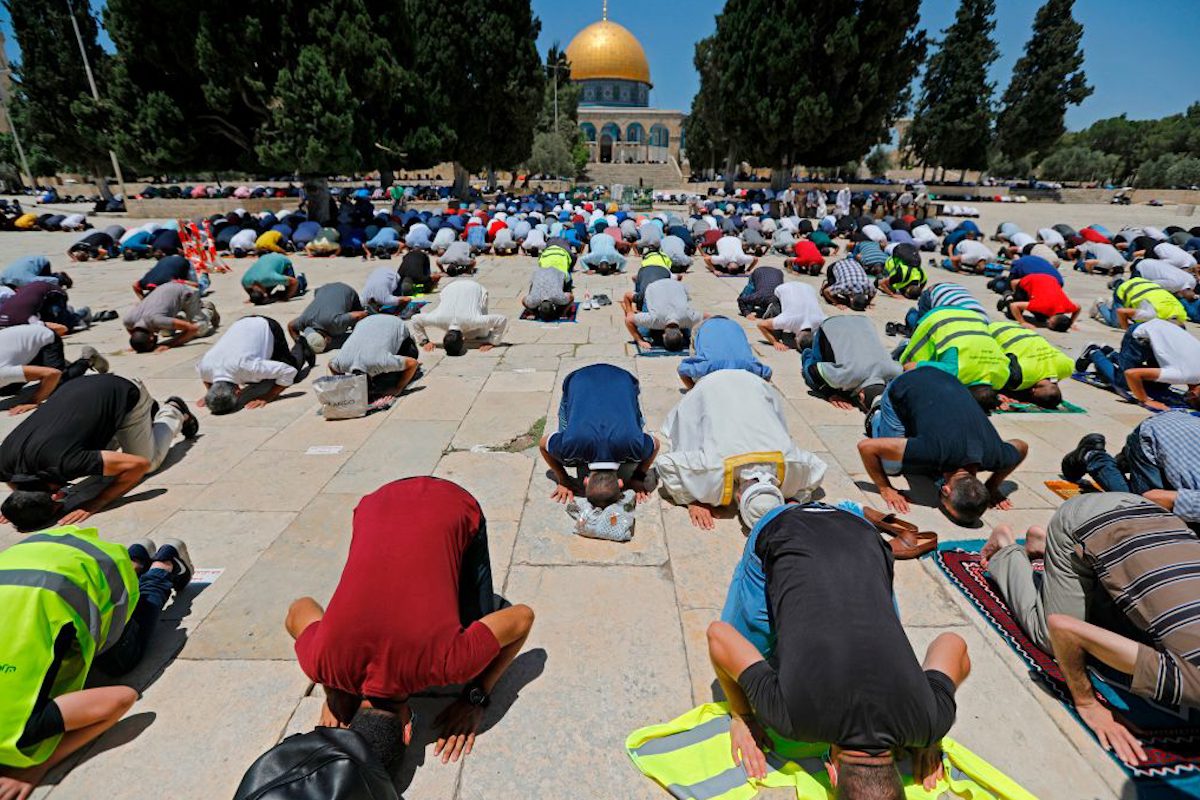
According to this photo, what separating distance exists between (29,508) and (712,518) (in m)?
4.46

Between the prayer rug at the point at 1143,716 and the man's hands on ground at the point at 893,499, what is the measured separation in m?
0.81

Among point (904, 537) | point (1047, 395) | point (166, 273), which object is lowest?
point (904, 537)

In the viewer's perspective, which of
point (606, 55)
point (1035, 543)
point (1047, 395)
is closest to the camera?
point (1035, 543)

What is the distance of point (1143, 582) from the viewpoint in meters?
2.36

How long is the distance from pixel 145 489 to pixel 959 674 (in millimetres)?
5321

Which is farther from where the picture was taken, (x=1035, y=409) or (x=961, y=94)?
(x=961, y=94)

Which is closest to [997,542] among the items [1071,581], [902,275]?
[1071,581]

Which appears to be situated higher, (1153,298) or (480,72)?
(480,72)

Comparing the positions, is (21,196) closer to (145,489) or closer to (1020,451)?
(145,489)

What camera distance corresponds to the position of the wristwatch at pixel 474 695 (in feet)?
8.18

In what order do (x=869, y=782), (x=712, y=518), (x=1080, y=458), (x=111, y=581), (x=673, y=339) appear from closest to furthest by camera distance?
(x=869, y=782) → (x=111, y=581) → (x=712, y=518) → (x=1080, y=458) → (x=673, y=339)

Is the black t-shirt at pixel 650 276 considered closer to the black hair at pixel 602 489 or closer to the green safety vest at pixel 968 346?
the green safety vest at pixel 968 346

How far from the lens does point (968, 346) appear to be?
17.9ft

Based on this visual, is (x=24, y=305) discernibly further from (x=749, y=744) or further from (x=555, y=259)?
(x=749, y=744)
